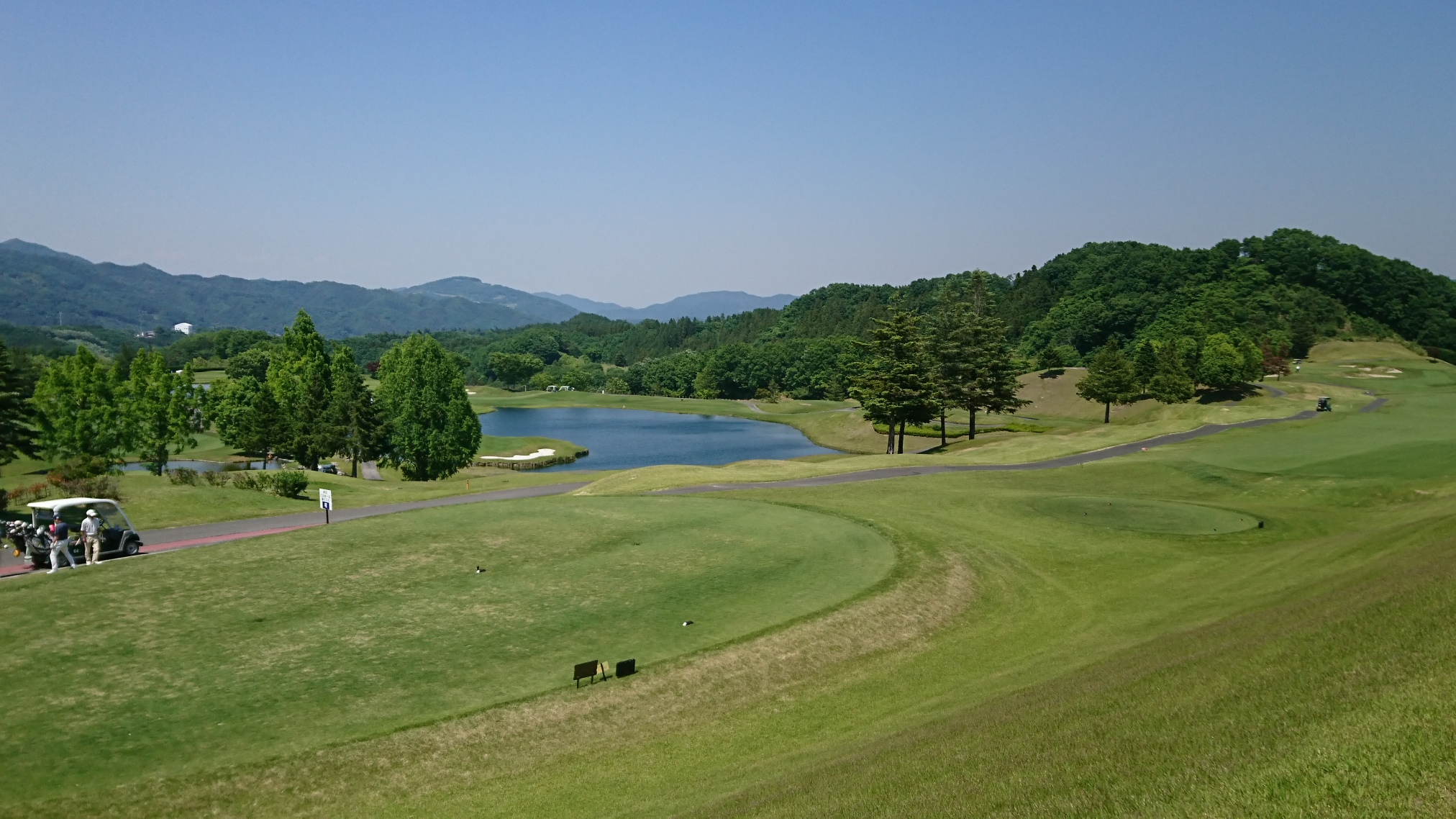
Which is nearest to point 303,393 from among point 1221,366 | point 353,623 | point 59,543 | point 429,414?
point 429,414

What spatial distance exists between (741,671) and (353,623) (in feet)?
30.6

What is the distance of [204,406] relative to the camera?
10819 centimetres

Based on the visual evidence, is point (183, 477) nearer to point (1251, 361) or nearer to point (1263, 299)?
point (1251, 361)

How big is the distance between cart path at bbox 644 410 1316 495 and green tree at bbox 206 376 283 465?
52354 millimetres

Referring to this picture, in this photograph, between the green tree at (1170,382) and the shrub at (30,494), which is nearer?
the shrub at (30,494)

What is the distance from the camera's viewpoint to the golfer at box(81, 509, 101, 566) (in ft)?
86.5

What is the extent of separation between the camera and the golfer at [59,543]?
25.6 meters

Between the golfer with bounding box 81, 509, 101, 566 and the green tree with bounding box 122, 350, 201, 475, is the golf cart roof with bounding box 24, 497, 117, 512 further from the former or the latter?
the green tree with bounding box 122, 350, 201, 475

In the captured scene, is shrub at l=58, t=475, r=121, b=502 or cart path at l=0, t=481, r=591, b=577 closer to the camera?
cart path at l=0, t=481, r=591, b=577

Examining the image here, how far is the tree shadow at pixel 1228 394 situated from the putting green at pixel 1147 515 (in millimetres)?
70732

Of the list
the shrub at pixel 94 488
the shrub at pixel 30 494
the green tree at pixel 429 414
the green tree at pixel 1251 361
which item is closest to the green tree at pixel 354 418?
the green tree at pixel 429 414

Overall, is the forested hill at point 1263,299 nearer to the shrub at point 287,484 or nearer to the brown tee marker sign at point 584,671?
the shrub at point 287,484

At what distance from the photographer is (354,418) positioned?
7550cm

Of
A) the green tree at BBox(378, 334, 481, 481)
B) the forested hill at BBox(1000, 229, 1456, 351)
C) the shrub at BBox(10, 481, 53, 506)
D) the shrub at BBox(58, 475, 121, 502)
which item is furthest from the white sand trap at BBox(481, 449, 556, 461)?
the forested hill at BBox(1000, 229, 1456, 351)
